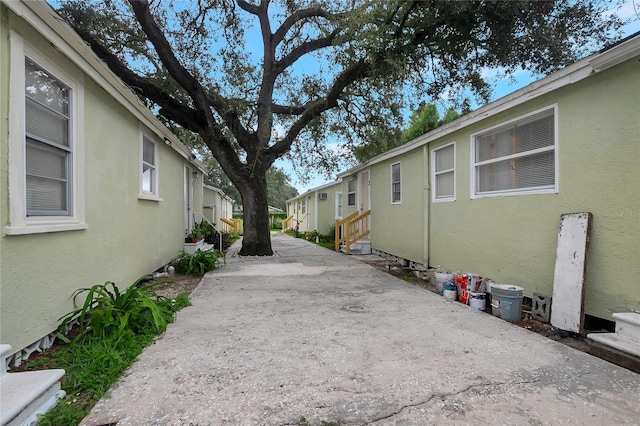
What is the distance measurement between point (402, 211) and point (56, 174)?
7168 mm

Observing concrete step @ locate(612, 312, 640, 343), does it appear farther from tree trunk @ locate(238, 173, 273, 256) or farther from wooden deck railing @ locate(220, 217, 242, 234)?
wooden deck railing @ locate(220, 217, 242, 234)

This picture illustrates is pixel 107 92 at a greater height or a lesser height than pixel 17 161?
greater

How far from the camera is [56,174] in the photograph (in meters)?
3.33

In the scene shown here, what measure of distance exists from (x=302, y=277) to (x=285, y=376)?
4.28 m

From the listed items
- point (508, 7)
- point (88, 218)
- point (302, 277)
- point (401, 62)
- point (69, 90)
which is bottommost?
point (302, 277)

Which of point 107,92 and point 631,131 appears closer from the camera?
point 631,131

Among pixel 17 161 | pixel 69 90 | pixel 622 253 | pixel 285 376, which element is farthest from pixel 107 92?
pixel 622 253

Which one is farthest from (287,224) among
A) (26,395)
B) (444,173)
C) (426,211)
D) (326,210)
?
(26,395)

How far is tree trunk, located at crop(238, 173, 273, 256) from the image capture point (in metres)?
10.2

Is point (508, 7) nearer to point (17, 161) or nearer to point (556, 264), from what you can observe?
point (556, 264)

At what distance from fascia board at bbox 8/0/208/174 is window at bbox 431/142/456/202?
5.78 metres

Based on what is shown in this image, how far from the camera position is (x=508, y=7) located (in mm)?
5387

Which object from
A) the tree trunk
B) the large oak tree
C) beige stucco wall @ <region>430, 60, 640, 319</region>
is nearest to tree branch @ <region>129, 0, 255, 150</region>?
the large oak tree

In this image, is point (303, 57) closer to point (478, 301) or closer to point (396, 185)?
point (396, 185)
